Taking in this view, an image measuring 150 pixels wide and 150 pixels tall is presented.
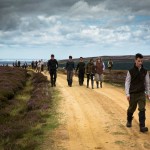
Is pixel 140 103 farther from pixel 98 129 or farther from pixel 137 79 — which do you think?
pixel 98 129

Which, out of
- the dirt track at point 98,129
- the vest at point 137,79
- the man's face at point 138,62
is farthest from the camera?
the vest at point 137,79

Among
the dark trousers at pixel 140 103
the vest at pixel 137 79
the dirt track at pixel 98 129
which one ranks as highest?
the vest at pixel 137 79

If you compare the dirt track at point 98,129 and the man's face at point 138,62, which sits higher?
the man's face at point 138,62

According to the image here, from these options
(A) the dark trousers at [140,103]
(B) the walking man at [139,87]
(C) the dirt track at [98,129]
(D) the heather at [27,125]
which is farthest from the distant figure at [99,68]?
(B) the walking man at [139,87]

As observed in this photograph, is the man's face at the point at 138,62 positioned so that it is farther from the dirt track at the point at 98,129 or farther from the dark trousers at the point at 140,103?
the dirt track at the point at 98,129

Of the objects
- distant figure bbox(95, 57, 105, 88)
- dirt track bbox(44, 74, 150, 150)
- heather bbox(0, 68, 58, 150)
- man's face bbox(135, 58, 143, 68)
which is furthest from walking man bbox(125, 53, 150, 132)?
distant figure bbox(95, 57, 105, 88)

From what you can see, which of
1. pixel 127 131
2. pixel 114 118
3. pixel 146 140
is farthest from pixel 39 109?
pixel 146 140

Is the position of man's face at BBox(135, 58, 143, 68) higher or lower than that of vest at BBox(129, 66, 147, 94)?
higher

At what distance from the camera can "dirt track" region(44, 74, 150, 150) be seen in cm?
1208

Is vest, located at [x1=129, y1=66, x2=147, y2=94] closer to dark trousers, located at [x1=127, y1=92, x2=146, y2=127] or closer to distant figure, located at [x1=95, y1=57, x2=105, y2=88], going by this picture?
dark trousers, located at [x1=127, y1=92, x2=146, y2=127]

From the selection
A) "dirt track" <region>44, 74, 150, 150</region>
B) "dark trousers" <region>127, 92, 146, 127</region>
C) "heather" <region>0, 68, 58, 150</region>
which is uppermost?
"dark trousers" <region>127, 92, 146, 127</region>

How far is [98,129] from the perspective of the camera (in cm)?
1446

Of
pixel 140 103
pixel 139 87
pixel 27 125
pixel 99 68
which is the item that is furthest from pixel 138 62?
pixel 99 68

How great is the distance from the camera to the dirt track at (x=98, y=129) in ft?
39.6
